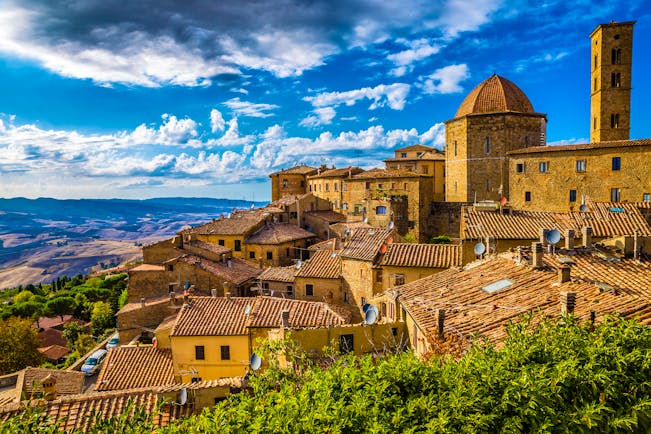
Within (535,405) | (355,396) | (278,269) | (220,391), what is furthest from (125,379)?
(535,405)

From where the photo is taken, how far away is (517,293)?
521 inches

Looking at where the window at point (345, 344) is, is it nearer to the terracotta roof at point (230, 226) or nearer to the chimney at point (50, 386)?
the chimney at point (50, 386)

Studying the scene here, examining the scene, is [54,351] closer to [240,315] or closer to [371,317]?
[240,315]

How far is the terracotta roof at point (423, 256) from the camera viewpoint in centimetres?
2377

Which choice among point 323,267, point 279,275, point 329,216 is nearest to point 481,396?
point 323,267

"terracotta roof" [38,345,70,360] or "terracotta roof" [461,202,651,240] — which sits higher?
"terracotta roof" [461,202,651,240]

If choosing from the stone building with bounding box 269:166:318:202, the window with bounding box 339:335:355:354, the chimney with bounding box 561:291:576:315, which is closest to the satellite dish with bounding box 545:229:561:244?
the chimney with bounding box 561:291:576:315

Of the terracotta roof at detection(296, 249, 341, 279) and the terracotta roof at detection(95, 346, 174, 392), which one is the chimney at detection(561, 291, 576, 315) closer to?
the terracotta roof at detection(95, 346, 174, 392)

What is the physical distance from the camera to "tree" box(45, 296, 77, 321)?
61.6 m

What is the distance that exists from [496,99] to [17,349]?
159 ft

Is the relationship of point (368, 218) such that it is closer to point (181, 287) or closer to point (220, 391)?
point (181, 287)

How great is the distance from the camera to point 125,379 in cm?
2181

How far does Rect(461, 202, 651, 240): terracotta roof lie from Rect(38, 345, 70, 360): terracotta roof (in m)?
39.4

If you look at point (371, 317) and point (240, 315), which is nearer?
point (371, 317)
